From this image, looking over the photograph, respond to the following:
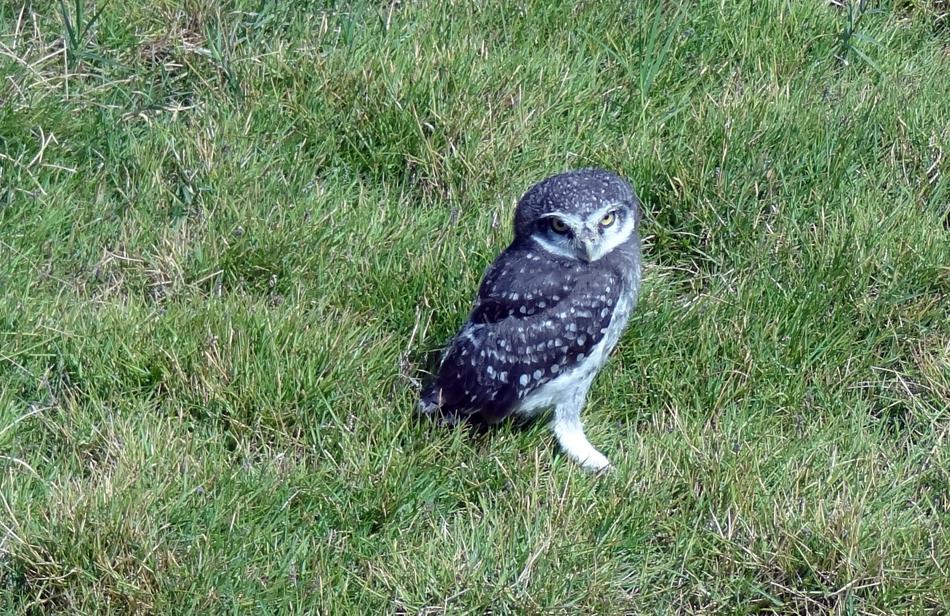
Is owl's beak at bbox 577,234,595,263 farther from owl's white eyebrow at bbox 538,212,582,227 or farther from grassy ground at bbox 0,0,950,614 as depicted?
grassy ground at bbox 0,0,950,614

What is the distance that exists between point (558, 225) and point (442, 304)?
0.67m

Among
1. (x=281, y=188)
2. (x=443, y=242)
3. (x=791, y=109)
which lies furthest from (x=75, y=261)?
(x=791, y=109)

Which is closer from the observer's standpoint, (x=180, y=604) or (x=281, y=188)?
(x=180, y=604)

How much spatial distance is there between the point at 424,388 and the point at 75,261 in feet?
5.08

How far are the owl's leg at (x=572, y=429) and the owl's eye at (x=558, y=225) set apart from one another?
593mm

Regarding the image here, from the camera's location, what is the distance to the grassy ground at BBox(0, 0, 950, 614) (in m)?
3.93

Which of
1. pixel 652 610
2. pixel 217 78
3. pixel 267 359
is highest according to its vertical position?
pixel 217 78

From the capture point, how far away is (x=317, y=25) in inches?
231

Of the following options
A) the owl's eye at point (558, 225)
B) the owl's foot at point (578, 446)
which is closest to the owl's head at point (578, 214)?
the owl's eye at point (558, 225)

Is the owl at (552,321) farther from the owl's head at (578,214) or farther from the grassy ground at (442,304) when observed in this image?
the grassy ground at (442,304)

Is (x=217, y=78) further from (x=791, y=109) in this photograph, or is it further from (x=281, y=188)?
(x=791, y=109)

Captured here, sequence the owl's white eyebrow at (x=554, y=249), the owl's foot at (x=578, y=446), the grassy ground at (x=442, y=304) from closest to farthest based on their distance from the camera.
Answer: the grassy ground at (x=442, y=304), the owl's foot at (x=578, y=446), the owl's white eyebrow at (x=554, y=249)

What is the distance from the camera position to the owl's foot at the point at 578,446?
436 cm

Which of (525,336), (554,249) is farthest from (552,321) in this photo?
(554,249)
